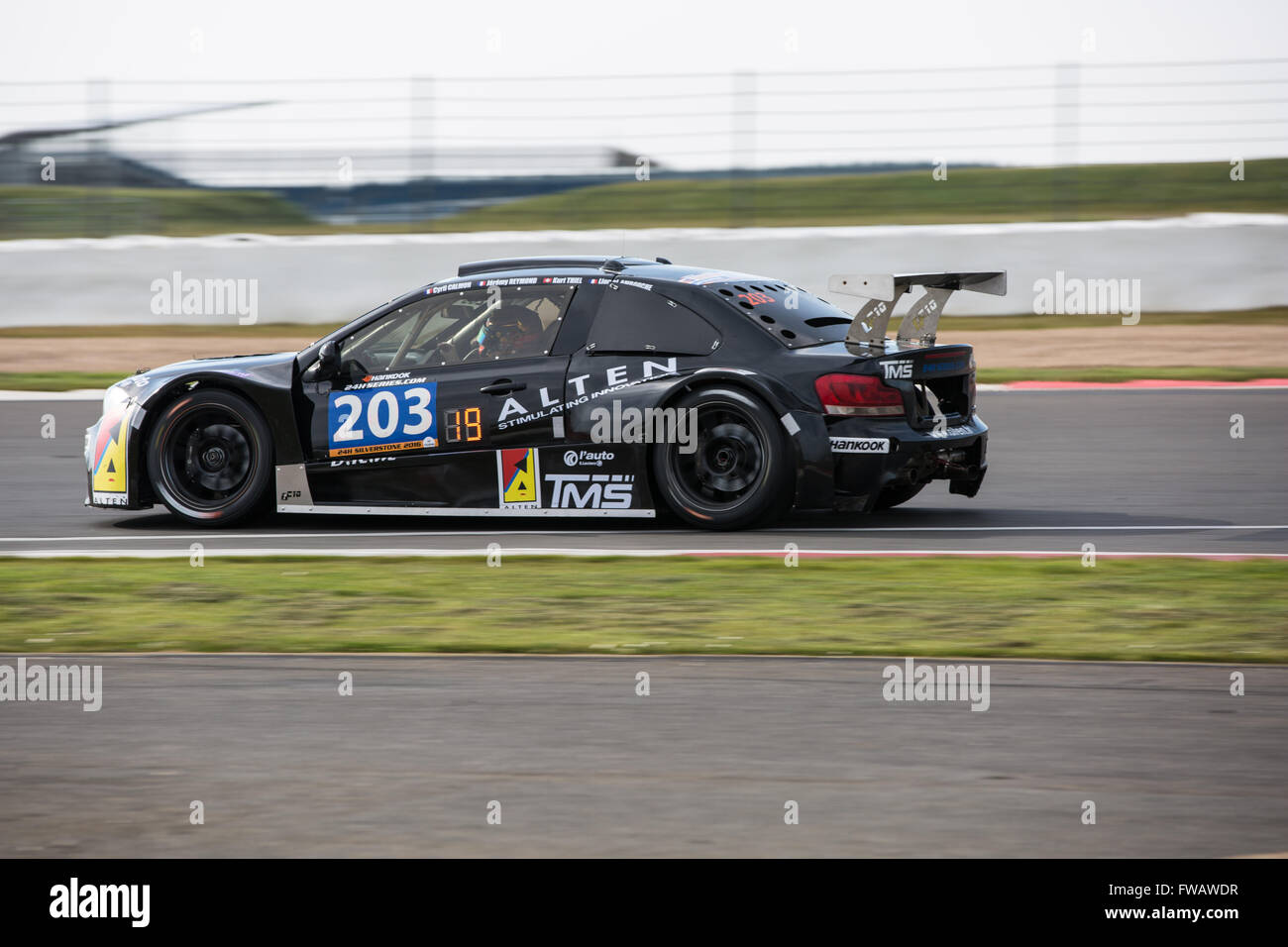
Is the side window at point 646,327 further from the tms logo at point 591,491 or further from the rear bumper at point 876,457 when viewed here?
the rear bumper at point 876,457

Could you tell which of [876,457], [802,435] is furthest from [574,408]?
[876,457]

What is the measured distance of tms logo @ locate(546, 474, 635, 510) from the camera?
9.45 meters

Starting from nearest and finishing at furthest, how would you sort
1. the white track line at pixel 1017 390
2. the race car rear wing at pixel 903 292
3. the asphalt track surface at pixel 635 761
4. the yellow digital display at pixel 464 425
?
the asphalt track surface at pixel 635 761
the race car rear wing at pixel 903 292
the yellow digital display at pixel 464 425
the white track line at pixel 1017 390

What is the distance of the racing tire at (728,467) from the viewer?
9164 mm

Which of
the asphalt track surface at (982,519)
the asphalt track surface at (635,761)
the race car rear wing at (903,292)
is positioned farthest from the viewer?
the asphalt track surface at (982,519)

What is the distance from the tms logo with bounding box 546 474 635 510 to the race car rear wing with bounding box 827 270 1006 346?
1.42 meters

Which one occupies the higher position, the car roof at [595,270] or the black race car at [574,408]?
the car roof at [595,270]

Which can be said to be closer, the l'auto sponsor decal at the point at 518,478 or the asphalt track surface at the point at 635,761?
the asphalt track surface at the point at 635,761

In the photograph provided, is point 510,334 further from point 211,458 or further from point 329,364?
point 211,458

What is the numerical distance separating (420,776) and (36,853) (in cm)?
111

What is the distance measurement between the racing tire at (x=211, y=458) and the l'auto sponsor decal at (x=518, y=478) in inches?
51.5

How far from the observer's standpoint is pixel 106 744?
18.5ft

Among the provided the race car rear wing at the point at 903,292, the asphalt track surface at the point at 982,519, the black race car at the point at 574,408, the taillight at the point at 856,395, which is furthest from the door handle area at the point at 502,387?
the race car rear wing at the point at 903,292

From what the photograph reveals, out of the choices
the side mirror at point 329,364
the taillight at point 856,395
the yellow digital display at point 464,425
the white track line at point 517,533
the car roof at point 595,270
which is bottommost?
the white track line at point 517,533
